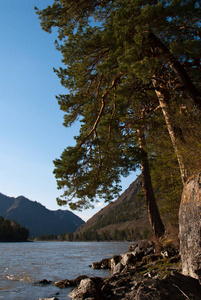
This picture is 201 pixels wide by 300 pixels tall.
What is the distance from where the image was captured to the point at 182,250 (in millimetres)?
5316

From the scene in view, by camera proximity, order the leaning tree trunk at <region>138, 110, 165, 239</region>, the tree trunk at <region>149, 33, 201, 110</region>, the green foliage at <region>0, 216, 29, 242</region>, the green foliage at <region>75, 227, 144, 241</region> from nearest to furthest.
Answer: the tree trunk at <region>149, 33, 201, 110</region>
the leaning tree trunk at <region>138, 110, 165, 239</region>
the green foliage at <region>0, 216, 29, 242</region>
the green foliage at <region>75, 227, 144, 241</region>

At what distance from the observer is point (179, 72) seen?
299 inches

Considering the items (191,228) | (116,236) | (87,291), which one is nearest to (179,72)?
(191,228)

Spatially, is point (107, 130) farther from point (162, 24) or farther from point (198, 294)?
point (198, 294)

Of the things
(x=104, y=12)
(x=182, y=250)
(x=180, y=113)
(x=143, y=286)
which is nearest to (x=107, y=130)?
(x=180, y=113)

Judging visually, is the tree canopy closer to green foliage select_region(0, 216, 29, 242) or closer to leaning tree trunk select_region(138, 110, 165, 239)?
leaning tree trunk select_region(138, 110, 165, 239)

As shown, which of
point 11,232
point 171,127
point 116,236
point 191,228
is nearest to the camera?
point 191,228

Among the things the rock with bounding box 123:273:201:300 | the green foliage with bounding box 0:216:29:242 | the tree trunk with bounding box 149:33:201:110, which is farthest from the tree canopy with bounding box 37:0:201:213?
the green foliage with bounding box 0:216:29:242

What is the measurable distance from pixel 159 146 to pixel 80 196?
4.50m

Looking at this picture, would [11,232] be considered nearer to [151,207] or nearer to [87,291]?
[151,207]

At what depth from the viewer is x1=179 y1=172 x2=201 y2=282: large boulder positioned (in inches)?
187

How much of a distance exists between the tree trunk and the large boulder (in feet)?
10.5

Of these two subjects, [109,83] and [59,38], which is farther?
[59,38]

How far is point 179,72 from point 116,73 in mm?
2158
